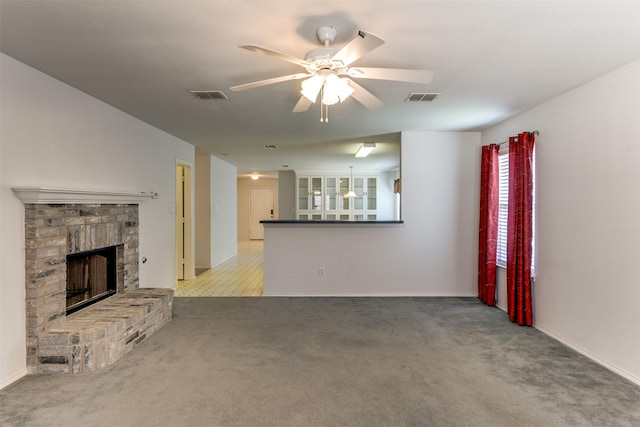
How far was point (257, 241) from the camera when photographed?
11.5 m

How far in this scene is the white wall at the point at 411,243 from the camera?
4.63 m

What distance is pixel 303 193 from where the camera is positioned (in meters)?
9.07

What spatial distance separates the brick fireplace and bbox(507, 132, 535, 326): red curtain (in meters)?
3.68

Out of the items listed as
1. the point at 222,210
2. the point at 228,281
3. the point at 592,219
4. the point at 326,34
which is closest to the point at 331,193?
the point at 222,210

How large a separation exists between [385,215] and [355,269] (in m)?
4.88

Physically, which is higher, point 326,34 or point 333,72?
point 326,34

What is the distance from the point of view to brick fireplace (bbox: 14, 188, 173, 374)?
8.05ft

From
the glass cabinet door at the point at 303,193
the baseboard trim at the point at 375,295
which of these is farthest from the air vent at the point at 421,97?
the glass cabinet door at the point at 303,193

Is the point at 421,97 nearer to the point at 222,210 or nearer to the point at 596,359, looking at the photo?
the point at 596,359

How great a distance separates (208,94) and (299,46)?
1.26 m

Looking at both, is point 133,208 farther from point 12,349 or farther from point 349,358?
point 349,358

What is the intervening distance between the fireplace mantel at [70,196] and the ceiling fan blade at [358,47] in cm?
225

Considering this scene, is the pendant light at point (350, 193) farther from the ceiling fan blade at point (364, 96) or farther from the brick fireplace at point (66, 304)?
the ceiling fan blade at point (364, 96)

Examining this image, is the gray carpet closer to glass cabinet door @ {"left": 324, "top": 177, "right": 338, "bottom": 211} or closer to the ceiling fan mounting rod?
the ceiling fan mounting rod
